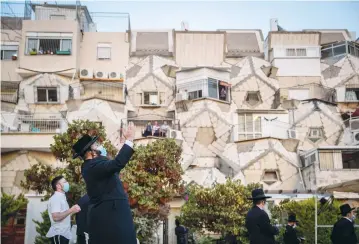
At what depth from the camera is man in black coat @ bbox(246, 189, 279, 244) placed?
685 centimetres

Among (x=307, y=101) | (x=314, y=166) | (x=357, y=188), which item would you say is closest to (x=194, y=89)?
(x=307, y=101)

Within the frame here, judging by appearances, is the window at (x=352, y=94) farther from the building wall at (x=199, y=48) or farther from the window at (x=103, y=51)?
the window at (x=103, y=51)

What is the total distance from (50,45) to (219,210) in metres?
18.0

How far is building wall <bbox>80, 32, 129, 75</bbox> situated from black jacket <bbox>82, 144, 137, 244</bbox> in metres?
24.7

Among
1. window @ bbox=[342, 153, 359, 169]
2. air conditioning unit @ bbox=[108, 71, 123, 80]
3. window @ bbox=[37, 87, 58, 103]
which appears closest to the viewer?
window @ bbox=[342, 153, 359, 169]

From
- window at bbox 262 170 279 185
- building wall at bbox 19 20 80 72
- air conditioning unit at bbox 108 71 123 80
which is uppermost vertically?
building wall at bbox 19 20 80 72

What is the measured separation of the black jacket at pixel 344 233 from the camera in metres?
7.57

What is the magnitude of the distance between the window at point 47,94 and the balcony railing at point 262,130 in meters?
11.4

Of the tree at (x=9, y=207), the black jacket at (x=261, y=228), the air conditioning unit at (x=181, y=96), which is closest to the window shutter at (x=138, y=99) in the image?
the air conditioning unit at (x=181, y=96)

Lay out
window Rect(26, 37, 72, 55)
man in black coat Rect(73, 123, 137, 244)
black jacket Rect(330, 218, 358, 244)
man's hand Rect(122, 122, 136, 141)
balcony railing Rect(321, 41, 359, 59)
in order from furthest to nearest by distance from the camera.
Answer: balcony railing Rect(321, 41, 359, 59)
window Rect(26, 37, 72, 55)
black jacket Rect(330, 218, 358, 244)
man's hand Rect(122, 122, 136, 141)
man in black coat Rect(73, 123, 137, 244)

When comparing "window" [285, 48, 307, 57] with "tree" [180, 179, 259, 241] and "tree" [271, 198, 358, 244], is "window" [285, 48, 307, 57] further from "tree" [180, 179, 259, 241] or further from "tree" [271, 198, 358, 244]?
"tree" [180, 179, 259, 241]

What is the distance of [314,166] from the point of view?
73.7ft

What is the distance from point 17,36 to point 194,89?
12831mm

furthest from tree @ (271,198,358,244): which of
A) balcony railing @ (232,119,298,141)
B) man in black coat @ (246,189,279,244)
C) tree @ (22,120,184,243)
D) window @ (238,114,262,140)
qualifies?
window @ (238,114,262,140)
